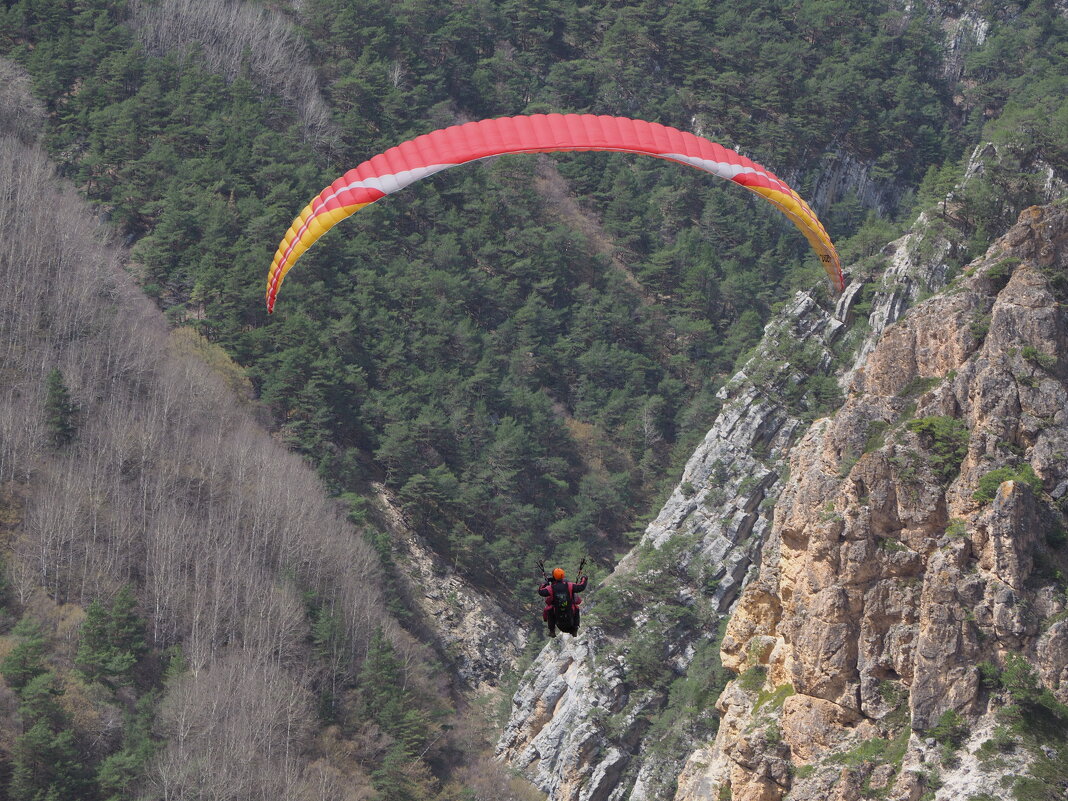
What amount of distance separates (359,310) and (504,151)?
4100cm

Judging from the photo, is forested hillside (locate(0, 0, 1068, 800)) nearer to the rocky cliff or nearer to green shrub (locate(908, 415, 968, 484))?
the rocky cliff

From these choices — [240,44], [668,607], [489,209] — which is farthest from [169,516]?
[240,44]

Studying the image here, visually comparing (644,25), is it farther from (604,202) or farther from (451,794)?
(451,794)

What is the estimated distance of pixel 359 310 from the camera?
7362cm

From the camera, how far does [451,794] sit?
190 feet

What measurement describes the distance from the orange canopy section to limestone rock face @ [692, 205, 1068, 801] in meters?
7.50

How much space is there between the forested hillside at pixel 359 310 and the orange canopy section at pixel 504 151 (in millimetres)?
22870

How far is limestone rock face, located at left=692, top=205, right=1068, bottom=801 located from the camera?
119ft

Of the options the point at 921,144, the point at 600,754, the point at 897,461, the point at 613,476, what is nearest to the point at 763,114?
the point at 921,144

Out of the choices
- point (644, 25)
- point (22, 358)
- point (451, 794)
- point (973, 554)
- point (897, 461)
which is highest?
point (644, 25)

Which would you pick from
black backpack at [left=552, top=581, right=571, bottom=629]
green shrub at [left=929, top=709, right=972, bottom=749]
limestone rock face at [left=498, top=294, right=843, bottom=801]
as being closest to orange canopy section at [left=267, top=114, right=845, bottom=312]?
black backpack at [left=552, top=581, right=571, bottom=629]

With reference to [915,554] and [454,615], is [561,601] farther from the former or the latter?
[454,615]

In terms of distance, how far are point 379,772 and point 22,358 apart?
22.8 m

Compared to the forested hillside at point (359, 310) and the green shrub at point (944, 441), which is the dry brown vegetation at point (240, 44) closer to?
the forested hillside at point (359, 310)
